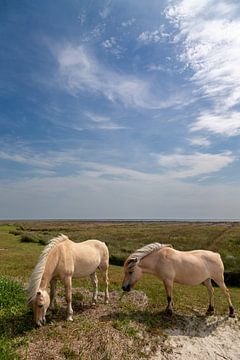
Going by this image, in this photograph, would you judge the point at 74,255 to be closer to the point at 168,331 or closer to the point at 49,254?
the point at 49,254

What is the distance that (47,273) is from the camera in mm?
8672

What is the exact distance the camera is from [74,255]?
9977 millimetres

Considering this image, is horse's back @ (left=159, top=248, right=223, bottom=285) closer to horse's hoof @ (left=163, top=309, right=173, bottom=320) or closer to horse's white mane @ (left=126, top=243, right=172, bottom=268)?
horse's white mane @ (left=126, top=243, right=172, bottom=268)

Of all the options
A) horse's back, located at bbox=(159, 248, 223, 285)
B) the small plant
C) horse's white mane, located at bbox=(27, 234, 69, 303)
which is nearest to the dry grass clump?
horse's white mane, located at bbox=(27, 234, 69, 303)

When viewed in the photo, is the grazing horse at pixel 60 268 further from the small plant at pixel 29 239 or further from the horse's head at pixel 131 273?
the small plant at pixel 29 239

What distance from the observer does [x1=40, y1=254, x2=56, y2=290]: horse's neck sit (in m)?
8.48

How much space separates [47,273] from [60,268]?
0.61 m

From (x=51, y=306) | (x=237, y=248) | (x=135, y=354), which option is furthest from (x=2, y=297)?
(x=237, y=248)

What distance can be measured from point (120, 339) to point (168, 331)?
1.83 m

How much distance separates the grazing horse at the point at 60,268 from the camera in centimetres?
822

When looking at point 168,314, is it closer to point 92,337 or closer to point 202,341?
point 202,341

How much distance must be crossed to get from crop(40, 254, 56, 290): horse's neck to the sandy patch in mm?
3321

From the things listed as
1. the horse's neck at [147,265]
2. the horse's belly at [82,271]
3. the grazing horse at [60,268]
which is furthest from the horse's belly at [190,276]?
the horse's belly at [82,271]

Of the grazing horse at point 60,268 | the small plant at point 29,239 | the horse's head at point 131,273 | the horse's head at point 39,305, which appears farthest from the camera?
the small plant at point 29,239
